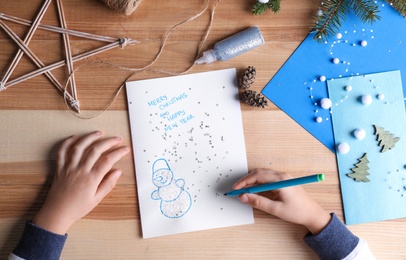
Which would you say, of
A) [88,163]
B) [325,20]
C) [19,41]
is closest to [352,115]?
[325,20]

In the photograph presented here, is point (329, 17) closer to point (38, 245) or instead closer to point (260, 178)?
point (260, 178)

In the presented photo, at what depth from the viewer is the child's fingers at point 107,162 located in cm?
84

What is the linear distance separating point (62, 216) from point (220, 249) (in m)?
0.33

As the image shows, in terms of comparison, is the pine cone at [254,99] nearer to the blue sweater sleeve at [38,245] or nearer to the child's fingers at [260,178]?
the child's fingers at [260,178]

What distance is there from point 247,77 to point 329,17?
0.68 feet

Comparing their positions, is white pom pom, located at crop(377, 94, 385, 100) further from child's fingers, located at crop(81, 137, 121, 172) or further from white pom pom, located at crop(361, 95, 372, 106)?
child's fingers, located at crop(81, 137, 121, 172)

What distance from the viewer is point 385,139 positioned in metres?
0.88

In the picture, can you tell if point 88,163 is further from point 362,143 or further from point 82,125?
point 362,143

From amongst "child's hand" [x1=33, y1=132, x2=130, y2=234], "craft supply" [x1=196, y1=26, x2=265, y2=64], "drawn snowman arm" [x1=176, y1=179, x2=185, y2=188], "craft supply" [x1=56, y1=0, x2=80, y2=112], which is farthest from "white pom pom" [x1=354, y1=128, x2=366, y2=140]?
"craft supply" [x1=56, y1=0, x2=80, y2=112]

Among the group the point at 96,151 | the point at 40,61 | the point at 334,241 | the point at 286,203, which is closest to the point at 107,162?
the point at 96,151

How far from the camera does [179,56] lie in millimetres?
875

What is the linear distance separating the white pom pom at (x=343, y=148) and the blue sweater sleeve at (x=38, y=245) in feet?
1.95

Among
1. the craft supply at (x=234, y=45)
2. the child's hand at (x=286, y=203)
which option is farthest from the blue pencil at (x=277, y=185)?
the craft supply at (x=234, y=45)

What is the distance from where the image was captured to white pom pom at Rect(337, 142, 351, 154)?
870 millimetres
